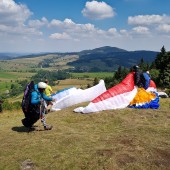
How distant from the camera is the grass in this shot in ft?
40.9

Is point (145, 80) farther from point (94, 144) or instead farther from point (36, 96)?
point (94, 144)

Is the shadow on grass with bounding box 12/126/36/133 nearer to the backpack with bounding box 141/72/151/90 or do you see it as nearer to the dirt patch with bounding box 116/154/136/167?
the dirt patch with bounding box 116/154/136/167

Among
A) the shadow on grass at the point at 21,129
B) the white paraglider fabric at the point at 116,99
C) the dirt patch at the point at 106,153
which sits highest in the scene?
the white paraglider fabric at the point at 116,99

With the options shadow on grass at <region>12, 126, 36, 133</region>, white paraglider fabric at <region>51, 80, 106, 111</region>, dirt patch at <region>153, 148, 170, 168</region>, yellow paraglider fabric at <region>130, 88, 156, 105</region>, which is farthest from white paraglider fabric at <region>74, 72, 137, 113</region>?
dirt patch at <region>153, 148, 170, 168</region>

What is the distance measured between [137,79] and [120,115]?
5199 millimetres

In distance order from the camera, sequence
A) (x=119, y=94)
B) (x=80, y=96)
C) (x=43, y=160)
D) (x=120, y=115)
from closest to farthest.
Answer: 1. (x=43, y=160)
2. (x=120, y=115)
3. (x=119, y=94)
4. (x=80, y=96)

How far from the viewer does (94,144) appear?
48.1 feet

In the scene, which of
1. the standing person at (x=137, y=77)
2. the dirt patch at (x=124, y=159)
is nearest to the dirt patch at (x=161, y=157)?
the dirt patch at (x=124, y=159)

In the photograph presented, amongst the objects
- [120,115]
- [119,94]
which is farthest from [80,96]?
[120,115]

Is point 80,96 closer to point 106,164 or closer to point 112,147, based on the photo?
point 112,147

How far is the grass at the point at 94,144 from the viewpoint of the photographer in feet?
40.9

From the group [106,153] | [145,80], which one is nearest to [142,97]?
[145,80]

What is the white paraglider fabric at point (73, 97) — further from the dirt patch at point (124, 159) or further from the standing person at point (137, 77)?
the dirt patch at point (124, 159)

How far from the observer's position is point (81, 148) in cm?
1407
